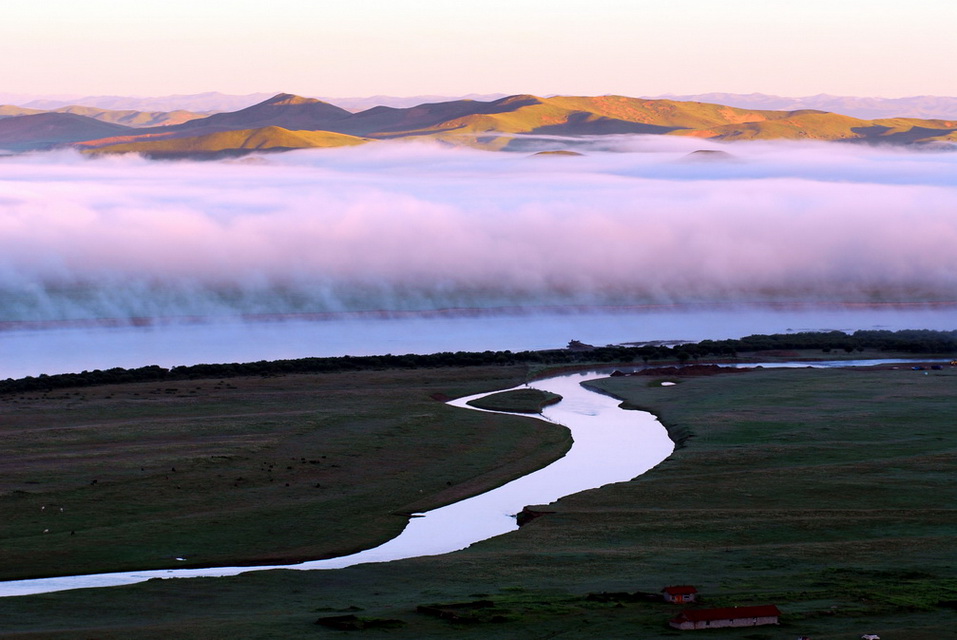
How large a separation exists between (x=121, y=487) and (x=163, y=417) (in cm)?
1762

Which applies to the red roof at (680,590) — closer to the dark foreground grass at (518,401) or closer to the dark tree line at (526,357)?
the dark foreground grass at (518,401)

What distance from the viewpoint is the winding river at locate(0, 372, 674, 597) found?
112 ft

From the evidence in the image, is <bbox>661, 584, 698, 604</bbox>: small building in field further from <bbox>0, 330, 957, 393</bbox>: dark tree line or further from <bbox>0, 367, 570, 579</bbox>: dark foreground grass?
<bbox>0, 330, 957, 393</bbox>: dark tree line

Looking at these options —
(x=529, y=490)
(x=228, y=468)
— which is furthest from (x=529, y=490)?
(x=228, y=468)

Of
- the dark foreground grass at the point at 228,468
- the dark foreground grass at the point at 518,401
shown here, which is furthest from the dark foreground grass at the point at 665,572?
the dark foreground grass at the point at 518,401

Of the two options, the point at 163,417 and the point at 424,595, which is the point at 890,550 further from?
the point at 163,417

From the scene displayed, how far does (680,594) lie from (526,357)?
2430 inches

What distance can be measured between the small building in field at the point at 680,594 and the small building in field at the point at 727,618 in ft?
5.49

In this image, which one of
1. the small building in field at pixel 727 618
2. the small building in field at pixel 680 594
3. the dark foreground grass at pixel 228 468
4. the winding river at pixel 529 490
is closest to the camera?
the small building in field at pixel 727 618

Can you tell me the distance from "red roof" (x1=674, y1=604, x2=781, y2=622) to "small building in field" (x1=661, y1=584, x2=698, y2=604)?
5.24 ft

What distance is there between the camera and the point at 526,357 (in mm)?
90438

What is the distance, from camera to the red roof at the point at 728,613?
26.8 meters

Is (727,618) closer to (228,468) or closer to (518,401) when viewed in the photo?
(228,468)

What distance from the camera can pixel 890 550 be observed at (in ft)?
115
